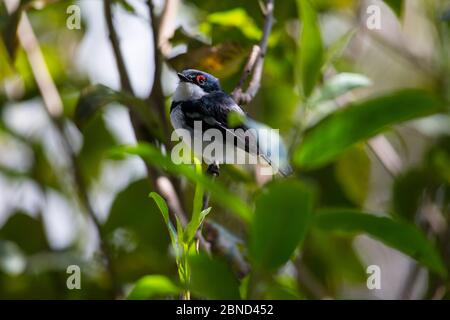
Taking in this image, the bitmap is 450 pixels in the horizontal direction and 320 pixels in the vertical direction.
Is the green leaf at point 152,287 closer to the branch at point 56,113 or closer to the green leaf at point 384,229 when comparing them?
the green leaf at point 384,229

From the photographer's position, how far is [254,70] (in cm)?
141

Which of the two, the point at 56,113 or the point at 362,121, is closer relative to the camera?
the point at 362,121

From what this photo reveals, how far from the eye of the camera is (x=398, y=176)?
2186 millimetres

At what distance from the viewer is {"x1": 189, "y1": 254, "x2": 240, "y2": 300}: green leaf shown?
35.7 inches

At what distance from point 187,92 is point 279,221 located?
810 millimetres

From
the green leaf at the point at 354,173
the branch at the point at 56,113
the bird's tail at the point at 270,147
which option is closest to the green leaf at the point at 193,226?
the bird's tail at the point at 270,147

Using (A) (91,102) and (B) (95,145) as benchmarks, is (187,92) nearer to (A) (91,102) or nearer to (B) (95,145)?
(A) (91,102)

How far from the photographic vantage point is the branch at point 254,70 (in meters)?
1.31

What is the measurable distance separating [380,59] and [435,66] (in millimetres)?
979

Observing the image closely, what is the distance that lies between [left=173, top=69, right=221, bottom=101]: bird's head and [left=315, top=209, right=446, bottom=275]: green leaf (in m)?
0.73

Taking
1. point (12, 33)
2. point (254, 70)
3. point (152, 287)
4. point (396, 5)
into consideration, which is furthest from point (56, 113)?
point (152, 287)

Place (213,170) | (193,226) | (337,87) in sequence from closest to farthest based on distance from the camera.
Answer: (193,226), (337,87), (213,170)
